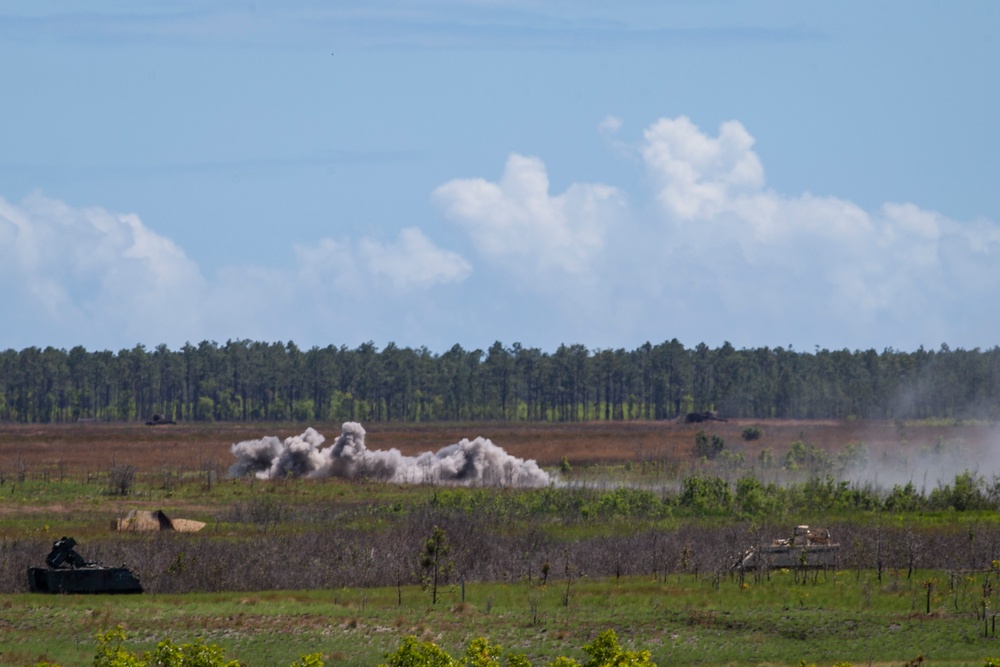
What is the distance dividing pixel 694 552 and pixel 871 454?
5736 centimetres

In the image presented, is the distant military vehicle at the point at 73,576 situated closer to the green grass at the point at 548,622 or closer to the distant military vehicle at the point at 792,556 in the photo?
the green grass at the point at 548,622

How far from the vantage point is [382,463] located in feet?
256

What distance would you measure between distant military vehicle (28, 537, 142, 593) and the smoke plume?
37.2 metres

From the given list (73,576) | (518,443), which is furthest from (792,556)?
(518,443)

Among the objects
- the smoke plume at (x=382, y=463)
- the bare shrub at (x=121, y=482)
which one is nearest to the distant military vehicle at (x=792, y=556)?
the smoke plume at (x=382, y=463)

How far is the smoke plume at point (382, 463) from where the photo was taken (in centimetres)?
7644

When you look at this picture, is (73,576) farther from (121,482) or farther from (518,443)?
Answer: (518,443)

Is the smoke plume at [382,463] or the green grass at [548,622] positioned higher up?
the smoke plume at [382,463]

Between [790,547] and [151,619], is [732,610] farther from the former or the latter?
[151,619]

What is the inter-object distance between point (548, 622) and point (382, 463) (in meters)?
45.4

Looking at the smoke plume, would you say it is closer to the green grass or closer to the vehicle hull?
the green grass

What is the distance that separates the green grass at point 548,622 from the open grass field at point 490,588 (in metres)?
0.08

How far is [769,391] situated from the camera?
191875 millimetres

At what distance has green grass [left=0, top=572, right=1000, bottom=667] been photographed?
3089 centimetres
